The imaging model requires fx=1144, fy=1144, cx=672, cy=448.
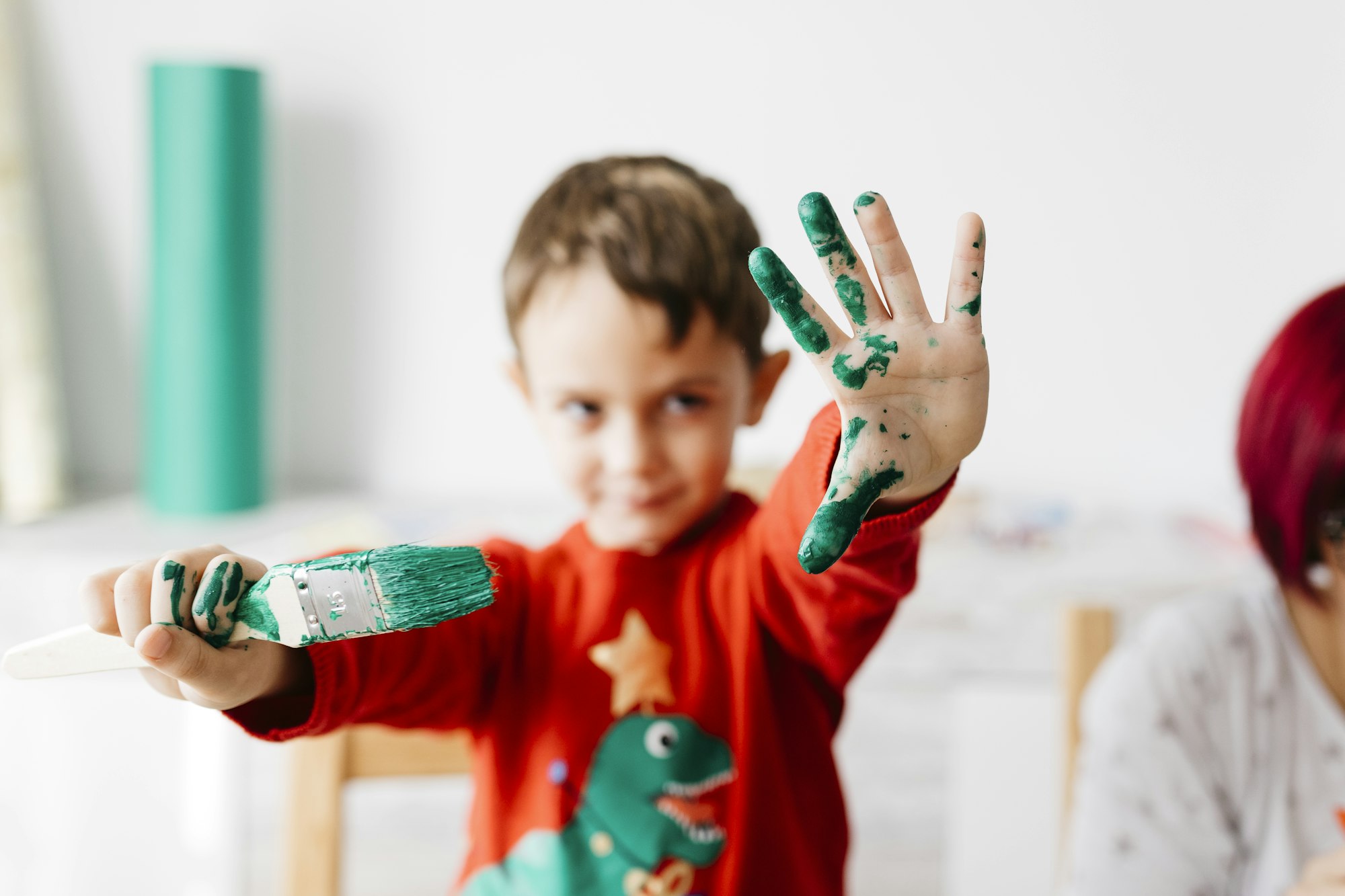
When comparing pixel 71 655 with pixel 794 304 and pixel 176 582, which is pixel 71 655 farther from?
pixel 794 304

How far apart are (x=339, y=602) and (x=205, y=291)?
2.18 ft

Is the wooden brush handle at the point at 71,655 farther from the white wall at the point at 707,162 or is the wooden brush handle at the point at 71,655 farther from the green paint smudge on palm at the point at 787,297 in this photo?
the white wall at the point at 707,162

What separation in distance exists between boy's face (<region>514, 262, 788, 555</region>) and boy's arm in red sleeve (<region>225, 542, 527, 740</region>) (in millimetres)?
52

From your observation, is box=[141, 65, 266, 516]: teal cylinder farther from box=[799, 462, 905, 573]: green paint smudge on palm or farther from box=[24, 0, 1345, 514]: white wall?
box=[799, 462, 905, 573]: green paint smudge on palm

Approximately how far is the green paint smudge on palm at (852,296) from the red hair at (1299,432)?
407 millimetres

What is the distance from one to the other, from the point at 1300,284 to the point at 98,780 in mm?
998

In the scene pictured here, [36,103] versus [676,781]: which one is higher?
[36,103]

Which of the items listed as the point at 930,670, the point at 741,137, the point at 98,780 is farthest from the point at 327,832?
the point at 741,137

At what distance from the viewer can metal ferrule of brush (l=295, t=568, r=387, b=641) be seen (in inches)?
9.9

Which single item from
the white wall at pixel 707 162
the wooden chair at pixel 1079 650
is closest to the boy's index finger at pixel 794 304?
the wooden chair at pixel 1079 650

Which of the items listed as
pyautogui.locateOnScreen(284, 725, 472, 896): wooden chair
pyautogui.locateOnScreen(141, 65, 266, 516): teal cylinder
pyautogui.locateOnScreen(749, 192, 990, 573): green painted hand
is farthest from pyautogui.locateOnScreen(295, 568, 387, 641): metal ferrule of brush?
pyautogui.locateOnScreen(141, 65, 266, 516): teal cylinder

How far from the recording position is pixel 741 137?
94 cm

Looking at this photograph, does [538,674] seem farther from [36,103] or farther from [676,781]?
[36,103]

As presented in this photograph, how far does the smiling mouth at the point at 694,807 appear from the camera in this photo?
41 cm
